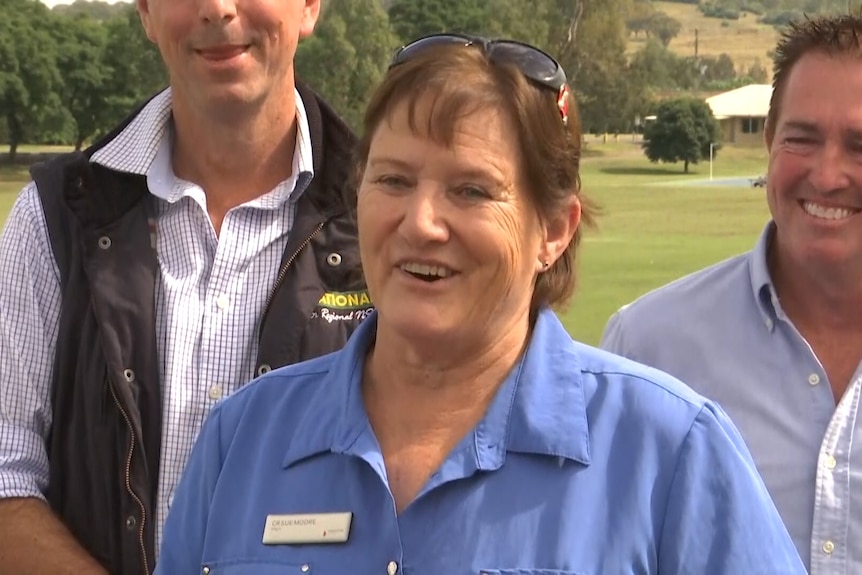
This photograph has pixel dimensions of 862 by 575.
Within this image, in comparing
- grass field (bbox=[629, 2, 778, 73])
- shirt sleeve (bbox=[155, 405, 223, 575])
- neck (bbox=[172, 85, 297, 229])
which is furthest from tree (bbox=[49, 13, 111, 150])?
shirt sleeve (bbox=[155, 405, 223, 575])

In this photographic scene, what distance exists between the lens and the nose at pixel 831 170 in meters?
2.71

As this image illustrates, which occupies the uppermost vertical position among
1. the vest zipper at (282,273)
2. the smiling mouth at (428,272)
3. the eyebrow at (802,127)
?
the eyebrow at (802,127)

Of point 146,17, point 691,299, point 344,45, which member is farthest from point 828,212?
point 344,45

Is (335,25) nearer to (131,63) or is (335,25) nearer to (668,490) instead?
(131,63)

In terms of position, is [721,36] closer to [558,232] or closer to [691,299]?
[691,299]

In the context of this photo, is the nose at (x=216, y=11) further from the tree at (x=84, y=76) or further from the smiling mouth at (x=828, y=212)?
the tree at (x=84, y=76)

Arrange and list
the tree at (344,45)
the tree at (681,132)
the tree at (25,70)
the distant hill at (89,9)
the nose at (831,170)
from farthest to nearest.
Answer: the distant hill at (89,9) < the tree at (681,132) < the tree at (25,70) < the tree at (344,45) < the nose at (831,170)

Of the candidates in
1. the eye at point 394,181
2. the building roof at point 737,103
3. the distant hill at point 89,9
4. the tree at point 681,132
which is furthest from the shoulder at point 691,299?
the distant hill at point 89,9

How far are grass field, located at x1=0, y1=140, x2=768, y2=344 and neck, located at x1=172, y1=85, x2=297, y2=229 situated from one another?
7479 mm

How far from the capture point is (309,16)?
2.86 metres

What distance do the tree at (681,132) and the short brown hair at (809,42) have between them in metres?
29.0

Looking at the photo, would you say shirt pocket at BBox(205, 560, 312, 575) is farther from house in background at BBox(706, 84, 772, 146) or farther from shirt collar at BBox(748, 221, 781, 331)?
house in background at BBox(706, 84, 772, 146)

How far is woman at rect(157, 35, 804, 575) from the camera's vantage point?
1793 mm

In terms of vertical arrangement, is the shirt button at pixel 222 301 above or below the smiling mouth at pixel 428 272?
below
